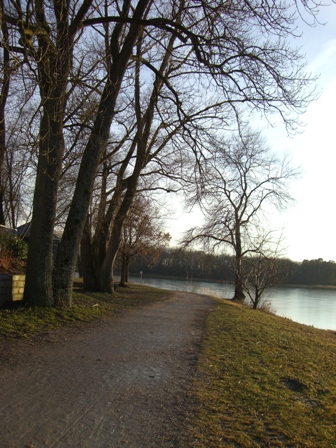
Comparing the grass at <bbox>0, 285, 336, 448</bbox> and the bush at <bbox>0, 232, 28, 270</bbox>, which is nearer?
the grass at <bbox>0, 285, 336, 448</bbox>

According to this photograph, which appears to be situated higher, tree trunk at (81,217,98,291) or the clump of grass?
→ tree trunk at (81,217,98,291)

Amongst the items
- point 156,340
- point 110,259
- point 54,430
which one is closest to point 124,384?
point 54,430

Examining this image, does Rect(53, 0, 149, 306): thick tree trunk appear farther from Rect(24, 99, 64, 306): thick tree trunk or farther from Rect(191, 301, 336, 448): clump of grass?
Rect(191, 301, 336, 448): clump of grass

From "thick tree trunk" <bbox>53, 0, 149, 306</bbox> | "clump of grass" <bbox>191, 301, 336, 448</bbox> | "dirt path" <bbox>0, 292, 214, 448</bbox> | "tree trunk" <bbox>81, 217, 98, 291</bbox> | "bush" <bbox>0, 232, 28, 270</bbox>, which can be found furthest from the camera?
"tree trunk" <bbox>81, 217, 98, 291</bbox>

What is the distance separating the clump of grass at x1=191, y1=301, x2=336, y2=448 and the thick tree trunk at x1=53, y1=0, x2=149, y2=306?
3450 millimetres

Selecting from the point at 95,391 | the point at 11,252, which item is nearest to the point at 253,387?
the point at 95,391

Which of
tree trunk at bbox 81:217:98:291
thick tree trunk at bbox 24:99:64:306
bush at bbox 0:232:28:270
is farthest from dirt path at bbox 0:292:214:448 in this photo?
tree trunk at bbox 81:217:98:291

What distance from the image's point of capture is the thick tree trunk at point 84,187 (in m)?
9.52

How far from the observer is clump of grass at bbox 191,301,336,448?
12.4 feet

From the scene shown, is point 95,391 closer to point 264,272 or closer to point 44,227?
point 44,227

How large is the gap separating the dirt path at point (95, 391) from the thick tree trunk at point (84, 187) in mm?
2089

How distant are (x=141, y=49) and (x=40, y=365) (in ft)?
43.3

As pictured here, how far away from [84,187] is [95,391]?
6098 mm

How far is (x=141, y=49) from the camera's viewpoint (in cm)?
1570
